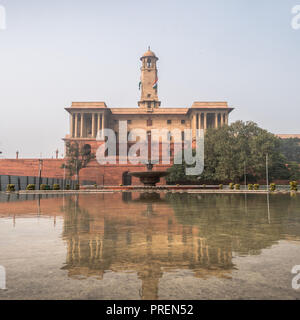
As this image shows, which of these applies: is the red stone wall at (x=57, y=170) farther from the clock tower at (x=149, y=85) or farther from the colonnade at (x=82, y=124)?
the clock tower at (x=149, y=85)

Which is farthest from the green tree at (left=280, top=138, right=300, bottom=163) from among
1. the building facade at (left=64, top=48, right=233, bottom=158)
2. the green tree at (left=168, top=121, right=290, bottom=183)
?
the green tree at (left=168, top=121, right=290, bottom=183)

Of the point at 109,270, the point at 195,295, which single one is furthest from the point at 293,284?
the point at 109,270

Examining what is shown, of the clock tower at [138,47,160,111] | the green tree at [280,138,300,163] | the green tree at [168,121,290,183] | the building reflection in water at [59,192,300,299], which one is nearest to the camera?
the building reflection in water at [59,192,300,299]

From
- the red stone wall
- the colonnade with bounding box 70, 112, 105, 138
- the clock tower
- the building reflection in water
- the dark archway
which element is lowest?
the building reflection in water

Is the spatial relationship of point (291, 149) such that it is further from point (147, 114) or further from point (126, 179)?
point (126, 179)

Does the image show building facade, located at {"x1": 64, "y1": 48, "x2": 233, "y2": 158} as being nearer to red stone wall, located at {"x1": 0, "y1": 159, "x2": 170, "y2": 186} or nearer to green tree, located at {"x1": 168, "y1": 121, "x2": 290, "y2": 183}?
red stone wall, located at {"x1": 0, "y1": 159, "x2": 170, "y2": 186}

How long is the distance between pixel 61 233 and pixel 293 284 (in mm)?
4043

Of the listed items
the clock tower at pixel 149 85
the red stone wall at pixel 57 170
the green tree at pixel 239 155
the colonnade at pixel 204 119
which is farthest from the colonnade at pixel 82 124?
the green tree at pixel 239 155

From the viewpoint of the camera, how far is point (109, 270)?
3.15m

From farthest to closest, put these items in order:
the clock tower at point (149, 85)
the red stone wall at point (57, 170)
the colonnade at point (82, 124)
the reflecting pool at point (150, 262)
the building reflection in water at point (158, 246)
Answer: the clock tower at point (149, 85) < the colonnade at point (82, 124) < the red stone wall at point (57, 170) < the building reflection in water at point (158, 246) < the reflecting pool at point (150, 262)

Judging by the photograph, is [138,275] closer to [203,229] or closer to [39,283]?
[39,283]

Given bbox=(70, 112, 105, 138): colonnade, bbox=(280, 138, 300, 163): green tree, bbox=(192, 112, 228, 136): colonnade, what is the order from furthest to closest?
bbox=(280, 138, 300, 163): green tree
bbox=(70, 112, 105, 138): colonnade
bbox=(192, 112, 228, 136): colonnade

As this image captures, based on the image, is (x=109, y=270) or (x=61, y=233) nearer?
(x=109, y=270)

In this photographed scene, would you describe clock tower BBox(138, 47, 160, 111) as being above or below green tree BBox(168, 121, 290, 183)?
above
